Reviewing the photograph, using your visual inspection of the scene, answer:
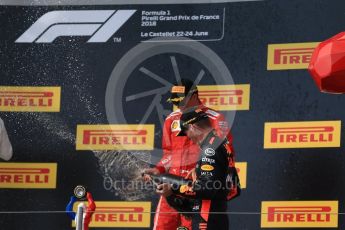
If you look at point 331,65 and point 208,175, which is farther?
point 208,175

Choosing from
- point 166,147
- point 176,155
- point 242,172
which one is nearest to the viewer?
point 176,155

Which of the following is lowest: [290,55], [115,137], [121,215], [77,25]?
[121,215]

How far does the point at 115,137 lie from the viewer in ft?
24.8

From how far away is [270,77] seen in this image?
7270 mm

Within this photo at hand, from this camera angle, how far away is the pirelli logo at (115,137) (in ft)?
24.6

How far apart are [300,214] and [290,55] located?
1127 mm

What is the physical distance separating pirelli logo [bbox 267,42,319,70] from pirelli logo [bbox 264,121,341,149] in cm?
41

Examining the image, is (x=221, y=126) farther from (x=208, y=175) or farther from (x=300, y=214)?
(x=300, y=214)

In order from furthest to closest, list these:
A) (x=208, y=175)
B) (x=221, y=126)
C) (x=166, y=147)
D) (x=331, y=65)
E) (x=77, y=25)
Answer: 1. (x=77, y=25)
2. (x=166, y=147)
3. (x=221, y=126)
4. (x=208, y=175)
5. (x=331, y=65)

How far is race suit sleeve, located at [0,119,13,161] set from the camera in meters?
7.19

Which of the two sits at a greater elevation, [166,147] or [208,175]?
[166,147]

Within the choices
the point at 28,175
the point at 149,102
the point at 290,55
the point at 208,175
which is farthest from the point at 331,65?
the point at 28,175

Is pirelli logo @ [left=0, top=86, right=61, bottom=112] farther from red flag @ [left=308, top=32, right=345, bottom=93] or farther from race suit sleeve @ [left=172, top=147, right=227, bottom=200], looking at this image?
red flag @ [left=308, top=32, right=345, bottom=93]

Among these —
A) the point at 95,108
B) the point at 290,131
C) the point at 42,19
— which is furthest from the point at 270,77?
the point at 42,19
